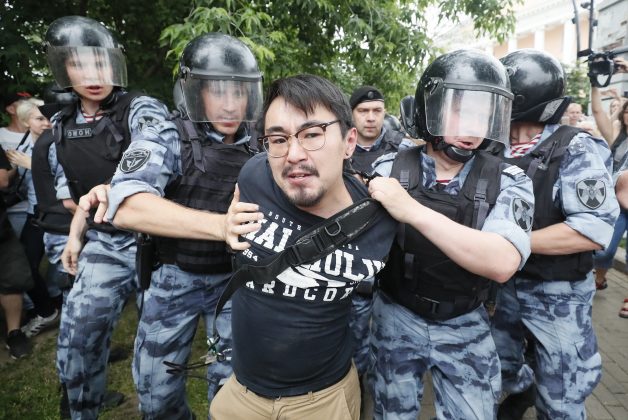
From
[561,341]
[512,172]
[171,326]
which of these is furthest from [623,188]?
[171,326]

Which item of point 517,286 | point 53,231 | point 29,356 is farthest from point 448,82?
point 29,356

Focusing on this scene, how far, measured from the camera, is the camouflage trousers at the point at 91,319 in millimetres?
2590

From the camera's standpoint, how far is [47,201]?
363cm

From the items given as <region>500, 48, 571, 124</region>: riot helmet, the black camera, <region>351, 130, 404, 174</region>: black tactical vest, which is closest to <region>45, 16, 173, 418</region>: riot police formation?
<region>500, 48, 571, 124</region>: riot helmet

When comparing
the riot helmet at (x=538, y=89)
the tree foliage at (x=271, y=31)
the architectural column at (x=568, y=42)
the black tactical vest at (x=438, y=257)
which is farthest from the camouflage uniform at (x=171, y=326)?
the architectural column at (x=568, y=42)

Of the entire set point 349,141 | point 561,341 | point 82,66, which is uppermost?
point 82,66

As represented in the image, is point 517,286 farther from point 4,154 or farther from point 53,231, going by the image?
point 4,154

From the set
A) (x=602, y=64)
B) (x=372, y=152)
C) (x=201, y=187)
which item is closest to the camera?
(x=201, y=187)

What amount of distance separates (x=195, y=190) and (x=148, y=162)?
1.00 feet

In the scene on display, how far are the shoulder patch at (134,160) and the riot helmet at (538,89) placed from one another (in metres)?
1.86

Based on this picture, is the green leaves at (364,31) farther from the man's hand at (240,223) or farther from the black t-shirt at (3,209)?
the man's hand at (240,223)

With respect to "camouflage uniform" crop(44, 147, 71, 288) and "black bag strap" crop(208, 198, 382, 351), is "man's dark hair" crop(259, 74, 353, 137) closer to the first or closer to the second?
"black bag strap" crop(208, 198, 382, 351)

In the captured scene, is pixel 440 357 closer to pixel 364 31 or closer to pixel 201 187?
pixel 201 187

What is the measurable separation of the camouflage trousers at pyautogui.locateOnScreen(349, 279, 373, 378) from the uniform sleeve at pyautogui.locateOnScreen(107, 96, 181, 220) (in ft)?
4.89
